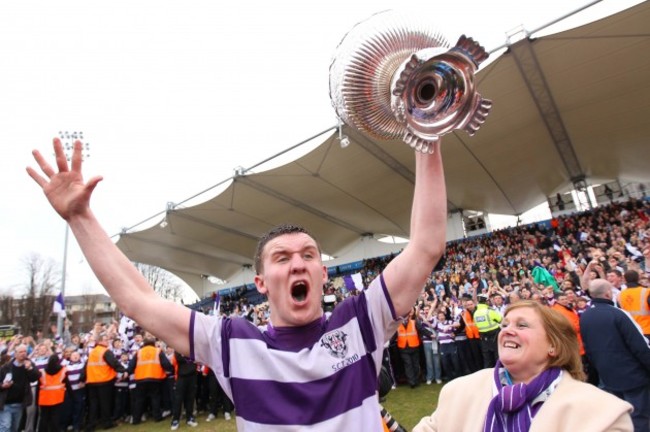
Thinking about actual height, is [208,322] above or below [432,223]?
below

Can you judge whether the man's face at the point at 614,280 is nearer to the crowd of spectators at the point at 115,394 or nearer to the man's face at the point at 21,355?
the crowd of spectators at the point at 115,394

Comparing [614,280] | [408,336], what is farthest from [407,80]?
[408,336]

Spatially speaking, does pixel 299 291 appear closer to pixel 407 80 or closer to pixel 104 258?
pixel 104 258

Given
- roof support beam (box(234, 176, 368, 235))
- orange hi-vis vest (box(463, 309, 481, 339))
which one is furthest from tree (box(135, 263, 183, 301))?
orange hi-vis vest (box(463, 309, 481, 339))

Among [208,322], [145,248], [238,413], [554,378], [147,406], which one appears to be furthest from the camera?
[145,248]

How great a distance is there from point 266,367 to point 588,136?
20.8m

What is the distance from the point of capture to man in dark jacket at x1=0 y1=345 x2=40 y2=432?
6.96m

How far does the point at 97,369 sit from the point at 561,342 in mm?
9156

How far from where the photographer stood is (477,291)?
15.2 metres

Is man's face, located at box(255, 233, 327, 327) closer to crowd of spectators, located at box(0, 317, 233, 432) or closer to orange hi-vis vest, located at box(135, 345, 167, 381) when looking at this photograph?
crowd of spectators, located at box(0, 317, 233, 432)

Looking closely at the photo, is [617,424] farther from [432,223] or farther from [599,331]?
[599,331]

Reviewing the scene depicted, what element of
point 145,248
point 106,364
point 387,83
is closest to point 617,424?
point 387,83

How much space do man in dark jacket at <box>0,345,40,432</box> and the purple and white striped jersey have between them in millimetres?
7827

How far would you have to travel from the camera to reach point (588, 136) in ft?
58.2
